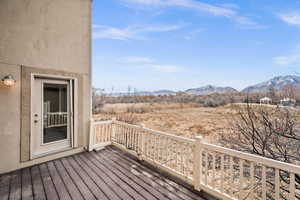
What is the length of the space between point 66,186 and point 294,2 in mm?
6847

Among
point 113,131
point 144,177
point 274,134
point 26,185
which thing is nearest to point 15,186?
point 26,185

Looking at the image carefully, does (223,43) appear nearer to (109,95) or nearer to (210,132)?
(210,132)

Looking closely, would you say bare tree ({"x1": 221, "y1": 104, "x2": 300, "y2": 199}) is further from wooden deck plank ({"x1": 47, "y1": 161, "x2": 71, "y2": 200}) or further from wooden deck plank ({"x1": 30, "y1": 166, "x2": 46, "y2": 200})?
wooden deck plank ({"x1": 30, "y1": 166, "x2": 46, "y2": 200})

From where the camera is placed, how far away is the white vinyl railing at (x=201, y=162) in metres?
1.66

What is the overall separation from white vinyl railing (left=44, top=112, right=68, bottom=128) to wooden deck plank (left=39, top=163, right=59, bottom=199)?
0.97 m

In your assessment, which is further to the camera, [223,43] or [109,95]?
[109,95]

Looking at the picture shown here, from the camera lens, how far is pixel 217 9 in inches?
228

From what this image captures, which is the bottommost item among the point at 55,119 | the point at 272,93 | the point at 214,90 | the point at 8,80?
the point at 55,119

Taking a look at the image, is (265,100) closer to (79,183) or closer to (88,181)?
(88,181)

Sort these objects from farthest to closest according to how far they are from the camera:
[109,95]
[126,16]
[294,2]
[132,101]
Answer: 1. [132,101]
2. [109,95]
3. [126,16]
4. [294,2]

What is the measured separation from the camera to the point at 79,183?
246cm

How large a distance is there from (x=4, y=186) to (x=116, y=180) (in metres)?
1.87

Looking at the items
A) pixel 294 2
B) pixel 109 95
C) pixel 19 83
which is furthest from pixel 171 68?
pixel 19 83

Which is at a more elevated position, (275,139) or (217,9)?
(217,9)
